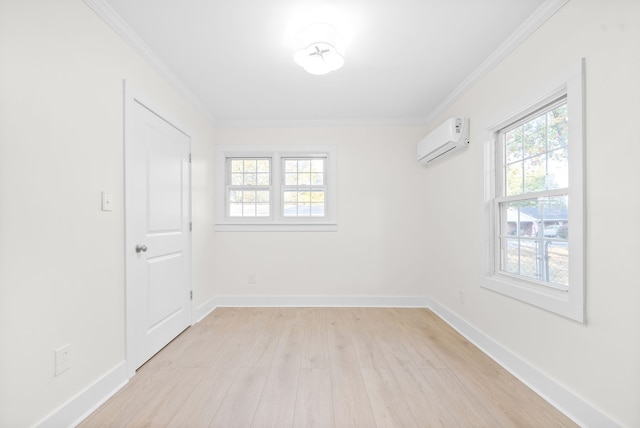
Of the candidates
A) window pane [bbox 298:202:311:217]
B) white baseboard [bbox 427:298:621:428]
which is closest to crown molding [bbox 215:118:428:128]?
window pane [bbox 298:202:311:217]

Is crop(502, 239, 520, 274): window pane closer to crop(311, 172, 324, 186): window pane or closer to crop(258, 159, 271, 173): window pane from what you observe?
crop(311, 172, 324, 186): window pane

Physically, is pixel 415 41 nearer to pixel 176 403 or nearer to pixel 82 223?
pixel 82 223

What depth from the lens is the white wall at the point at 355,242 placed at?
366 cm

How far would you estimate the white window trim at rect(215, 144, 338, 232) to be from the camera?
368cm

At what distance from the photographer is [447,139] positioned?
276 cm

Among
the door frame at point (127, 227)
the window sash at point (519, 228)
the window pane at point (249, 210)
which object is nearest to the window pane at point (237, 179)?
the window pane at point (249, 210)

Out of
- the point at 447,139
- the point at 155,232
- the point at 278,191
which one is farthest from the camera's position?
the point at 278,191

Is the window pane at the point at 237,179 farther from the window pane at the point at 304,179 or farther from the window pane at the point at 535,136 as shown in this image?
the window pane at the point at 535,136

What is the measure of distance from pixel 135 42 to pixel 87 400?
2.37 meters

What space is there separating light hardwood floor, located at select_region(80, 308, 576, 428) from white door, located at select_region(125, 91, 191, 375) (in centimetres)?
22

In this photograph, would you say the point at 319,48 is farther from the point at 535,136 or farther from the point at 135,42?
the point at 535,136

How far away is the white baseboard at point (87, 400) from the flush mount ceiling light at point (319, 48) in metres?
2.51

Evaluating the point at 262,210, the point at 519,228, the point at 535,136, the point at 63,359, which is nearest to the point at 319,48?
the point at 535,136

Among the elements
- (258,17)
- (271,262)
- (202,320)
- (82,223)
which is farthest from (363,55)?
(202,320)
